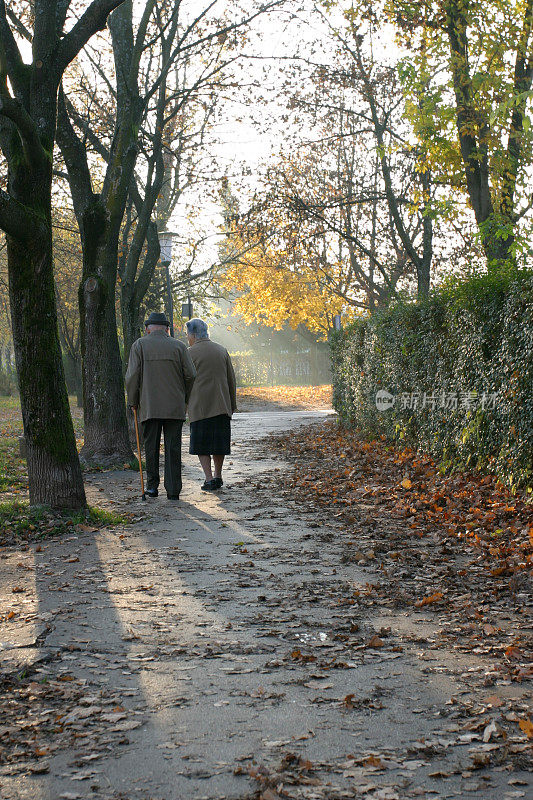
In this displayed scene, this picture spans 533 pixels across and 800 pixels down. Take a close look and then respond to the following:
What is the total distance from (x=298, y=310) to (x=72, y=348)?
11.7 m

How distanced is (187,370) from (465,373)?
3.37 meters

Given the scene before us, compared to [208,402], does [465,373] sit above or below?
above

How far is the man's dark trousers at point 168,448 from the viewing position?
35.1ft

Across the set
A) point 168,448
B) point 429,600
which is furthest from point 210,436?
point 429,600

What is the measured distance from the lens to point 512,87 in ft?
47.2

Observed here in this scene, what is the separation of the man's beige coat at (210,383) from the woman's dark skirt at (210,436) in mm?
111

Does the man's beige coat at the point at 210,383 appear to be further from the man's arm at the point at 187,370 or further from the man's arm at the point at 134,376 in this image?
the man's arm at the point at 134,376

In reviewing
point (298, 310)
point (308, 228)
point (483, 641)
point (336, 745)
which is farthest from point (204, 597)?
point (298, 310)

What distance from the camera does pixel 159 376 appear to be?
10758 millimetres

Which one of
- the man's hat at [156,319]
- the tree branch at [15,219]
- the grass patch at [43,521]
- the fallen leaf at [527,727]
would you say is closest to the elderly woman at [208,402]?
the man's hat at [156,319]

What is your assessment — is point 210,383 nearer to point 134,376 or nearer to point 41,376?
point 134,376

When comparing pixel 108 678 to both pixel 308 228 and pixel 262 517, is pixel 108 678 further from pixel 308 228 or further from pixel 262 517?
pixel 308 228

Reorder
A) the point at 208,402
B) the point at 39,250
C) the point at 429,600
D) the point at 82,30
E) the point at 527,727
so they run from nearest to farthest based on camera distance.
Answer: the point at 527,727 < the point at 429,600 < the point at 39,250 < the point at 82,30 < the point at 208,402

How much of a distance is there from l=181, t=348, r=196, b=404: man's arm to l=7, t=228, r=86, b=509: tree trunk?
6.85 feet
